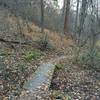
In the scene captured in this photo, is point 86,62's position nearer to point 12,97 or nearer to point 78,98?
point 78,98

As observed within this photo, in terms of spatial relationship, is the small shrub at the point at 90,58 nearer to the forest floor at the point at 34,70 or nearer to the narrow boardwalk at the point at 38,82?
the forest floor at the point at 34,70

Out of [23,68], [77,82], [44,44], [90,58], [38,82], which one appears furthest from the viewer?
[44,44]

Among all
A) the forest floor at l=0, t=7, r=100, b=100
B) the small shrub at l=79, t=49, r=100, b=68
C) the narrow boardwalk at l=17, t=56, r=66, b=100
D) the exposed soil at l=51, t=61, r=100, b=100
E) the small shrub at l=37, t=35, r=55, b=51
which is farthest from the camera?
the small shrub at l=37, t=35, r=55, b=51

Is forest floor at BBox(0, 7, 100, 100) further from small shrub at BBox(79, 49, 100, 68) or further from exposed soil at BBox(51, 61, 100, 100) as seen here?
small shrub at BBox(79, 49, 100, 68)

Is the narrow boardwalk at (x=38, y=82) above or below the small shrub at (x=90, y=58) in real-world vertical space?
above

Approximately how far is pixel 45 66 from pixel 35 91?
4286 mm

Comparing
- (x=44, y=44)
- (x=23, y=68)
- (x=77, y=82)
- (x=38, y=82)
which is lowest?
(x=77, y=82)

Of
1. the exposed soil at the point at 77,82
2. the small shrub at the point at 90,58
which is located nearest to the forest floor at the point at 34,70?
the exposed soil at the point at 77,82

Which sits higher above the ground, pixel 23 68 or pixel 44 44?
pixel 23 68

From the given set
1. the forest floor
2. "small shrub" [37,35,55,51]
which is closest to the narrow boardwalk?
the forest floor

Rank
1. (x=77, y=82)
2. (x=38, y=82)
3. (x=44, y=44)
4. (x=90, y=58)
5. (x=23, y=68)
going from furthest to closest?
(x=44, y=44) → (x=90, y=58) → (x=77, y=82) → (x=23, y=68) → (x=38, y=82)

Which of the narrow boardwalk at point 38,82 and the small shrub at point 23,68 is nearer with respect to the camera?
the narrow boardwalk at point 38,82

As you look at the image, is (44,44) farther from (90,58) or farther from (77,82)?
(77,82)

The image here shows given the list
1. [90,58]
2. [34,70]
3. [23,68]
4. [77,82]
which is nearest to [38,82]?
[23,68]
